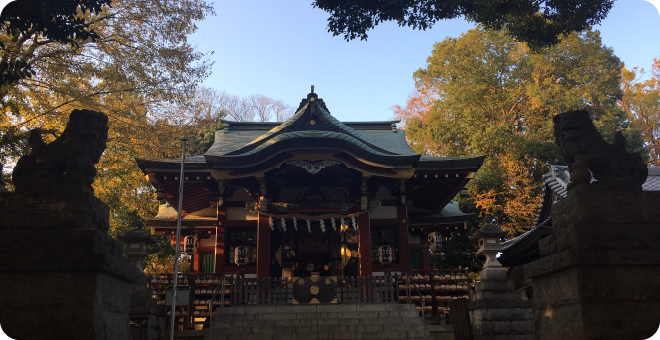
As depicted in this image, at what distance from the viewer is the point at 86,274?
4141 millimetres

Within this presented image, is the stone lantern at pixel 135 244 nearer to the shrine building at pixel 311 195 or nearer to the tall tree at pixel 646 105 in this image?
the shrine building at pixel 311 195

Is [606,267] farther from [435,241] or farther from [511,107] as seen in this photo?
[511,107]

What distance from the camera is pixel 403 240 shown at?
1458 cm

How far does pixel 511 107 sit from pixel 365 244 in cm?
1829

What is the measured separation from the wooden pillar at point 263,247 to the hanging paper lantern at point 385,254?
336 centimetres

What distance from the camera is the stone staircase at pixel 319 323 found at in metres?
9.76

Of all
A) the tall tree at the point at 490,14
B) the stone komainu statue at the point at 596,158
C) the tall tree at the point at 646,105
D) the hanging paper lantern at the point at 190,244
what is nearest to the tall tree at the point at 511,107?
the tall tree at the point at 646,105

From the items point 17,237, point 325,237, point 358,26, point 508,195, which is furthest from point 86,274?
point 508,195

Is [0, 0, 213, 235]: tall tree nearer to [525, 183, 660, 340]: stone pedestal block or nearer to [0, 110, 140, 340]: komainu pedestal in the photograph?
[0, 110, 140, 340]: komainu pedestal

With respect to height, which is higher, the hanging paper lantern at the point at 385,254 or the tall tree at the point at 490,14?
the tall tree at the point at 490,14

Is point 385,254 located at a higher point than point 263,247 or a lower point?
lower

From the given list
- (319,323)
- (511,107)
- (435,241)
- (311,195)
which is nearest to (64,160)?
(319,323)

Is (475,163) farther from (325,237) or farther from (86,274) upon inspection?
(86,274)

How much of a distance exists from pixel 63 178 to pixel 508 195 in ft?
77.7
